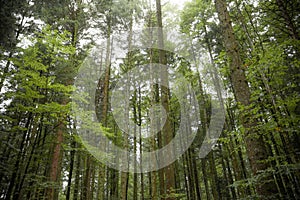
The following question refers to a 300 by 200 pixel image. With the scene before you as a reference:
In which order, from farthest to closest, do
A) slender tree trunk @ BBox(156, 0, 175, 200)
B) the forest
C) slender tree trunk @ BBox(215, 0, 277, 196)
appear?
1. slender tree trunk @ BBox(156, 0, 175, 200)
2. the forest
3. slender tree trunk @ BBox(215, 0, 277, 196)

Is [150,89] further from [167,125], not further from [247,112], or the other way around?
[247,112]

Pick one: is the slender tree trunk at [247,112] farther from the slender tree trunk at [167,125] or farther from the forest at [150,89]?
the slender tree trunk at [167,125]

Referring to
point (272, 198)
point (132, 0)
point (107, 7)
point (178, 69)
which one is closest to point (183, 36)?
point (178, 69)

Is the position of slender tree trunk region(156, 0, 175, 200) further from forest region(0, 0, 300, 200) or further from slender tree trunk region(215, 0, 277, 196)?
slender tree trunk region(215, 0, 277, 196)

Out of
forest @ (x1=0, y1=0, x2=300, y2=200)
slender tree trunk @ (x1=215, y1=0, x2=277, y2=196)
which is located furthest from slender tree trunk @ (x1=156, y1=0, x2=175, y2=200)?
slender tree trunk @ (x1=215, y1=0, x2=277, y2=196)

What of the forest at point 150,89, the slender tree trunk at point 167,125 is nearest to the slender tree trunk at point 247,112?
the forest at point 150,89

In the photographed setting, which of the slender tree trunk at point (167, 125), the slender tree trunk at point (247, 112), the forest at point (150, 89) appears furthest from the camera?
the slender tree trunk at point (167, 125)

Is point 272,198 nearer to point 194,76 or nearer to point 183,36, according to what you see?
point 194,76

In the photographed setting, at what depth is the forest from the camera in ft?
16.1

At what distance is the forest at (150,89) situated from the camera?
16.1 feet

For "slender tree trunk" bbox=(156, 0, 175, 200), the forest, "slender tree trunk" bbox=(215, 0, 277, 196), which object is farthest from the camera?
"slender tree trunk" bbox=(156, 0, 175, 200)

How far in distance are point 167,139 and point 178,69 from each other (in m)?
7.49

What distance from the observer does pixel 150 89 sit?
27.7 ft

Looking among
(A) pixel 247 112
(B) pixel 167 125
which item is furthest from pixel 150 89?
(A) pixel 247 112
